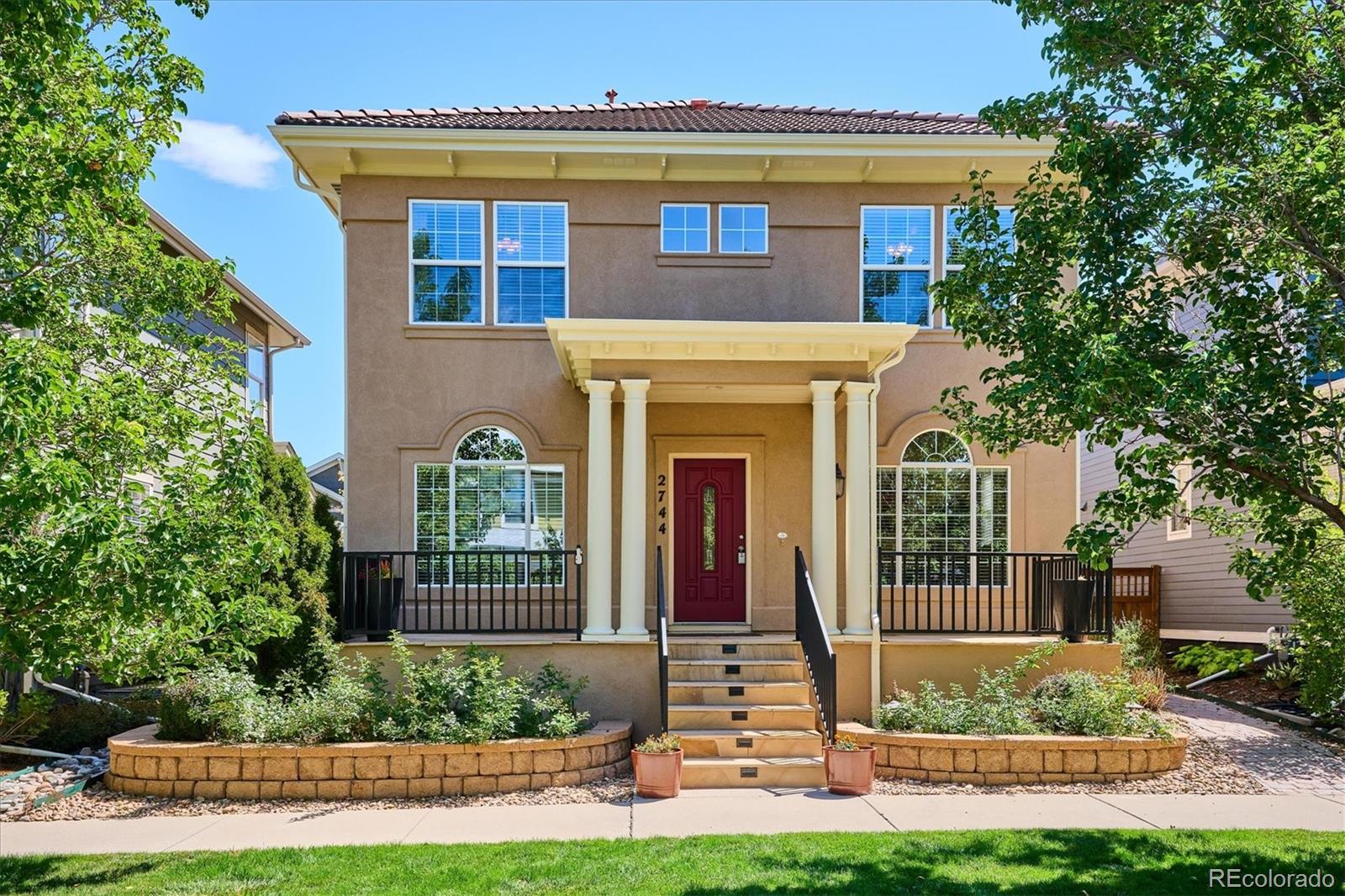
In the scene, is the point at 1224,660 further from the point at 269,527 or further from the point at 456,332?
the point at 269,527

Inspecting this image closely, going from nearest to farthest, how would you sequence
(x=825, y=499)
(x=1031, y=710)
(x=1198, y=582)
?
1. (x=1031, y=710)
2. (x=825, y=499)
3. (x=1198, y=582)

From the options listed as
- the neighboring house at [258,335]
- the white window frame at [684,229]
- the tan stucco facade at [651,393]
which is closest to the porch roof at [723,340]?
the tan stucco facade at [651,393]

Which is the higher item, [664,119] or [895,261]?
[664,119]

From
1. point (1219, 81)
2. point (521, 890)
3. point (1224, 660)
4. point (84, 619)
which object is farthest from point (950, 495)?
point (84, 619)

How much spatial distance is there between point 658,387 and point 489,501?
8.35ft

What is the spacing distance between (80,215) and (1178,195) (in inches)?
255

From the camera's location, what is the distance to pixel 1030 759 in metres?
9.11

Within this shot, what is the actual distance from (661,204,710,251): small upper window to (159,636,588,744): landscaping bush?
221 inches

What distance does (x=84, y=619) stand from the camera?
591 centimetres

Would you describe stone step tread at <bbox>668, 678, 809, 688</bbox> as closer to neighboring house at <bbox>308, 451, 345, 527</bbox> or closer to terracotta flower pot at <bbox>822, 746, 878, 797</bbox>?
terracotta flower pot at <bbox>822, 746, 878, 797</bbox>

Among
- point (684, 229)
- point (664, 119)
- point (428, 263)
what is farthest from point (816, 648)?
point (664, 119)

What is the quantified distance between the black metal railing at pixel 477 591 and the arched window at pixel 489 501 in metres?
0.09

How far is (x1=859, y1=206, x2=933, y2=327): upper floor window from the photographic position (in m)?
12.8

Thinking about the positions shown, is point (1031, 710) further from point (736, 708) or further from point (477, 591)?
point (477, 591)
